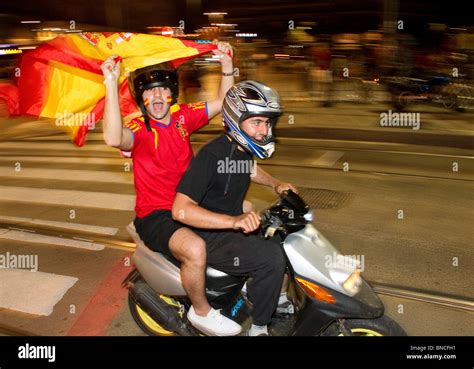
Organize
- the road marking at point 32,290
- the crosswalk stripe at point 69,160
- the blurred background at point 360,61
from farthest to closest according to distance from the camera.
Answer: the blurred background at point 360,61 → the crosswalk stripe at point 69,160 → the road marking at point 32,290

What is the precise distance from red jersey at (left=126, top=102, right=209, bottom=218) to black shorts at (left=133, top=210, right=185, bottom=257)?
0.05 m

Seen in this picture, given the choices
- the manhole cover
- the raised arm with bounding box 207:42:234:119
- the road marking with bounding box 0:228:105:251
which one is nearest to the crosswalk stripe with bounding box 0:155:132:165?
the road marking with bounding box 0:228:105:251

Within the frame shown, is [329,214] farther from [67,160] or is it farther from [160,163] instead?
[67,160]

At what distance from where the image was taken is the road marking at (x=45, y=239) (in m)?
5.49

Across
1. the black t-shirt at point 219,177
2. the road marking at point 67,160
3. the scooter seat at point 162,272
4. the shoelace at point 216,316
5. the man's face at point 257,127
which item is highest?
the man's face at point 257,127

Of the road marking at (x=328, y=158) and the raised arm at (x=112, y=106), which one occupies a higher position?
the raised arm at (x=112, y=106)

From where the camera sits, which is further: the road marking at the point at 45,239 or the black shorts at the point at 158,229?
the road marking at the point at 45,239

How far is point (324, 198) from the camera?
6.66 meters

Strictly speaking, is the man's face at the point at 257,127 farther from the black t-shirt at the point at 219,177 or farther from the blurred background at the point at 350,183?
the blurred background at the point at 350,183

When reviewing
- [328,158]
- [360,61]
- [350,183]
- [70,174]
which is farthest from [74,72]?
[360,61]

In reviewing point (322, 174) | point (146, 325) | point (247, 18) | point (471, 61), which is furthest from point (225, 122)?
point (247, 18)

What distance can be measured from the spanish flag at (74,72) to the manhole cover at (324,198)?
11.3 ft

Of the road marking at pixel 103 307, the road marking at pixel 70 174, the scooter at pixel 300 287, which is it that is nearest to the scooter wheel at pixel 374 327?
the scooter at pixel 300 287

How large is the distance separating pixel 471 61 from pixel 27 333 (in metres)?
15.6
